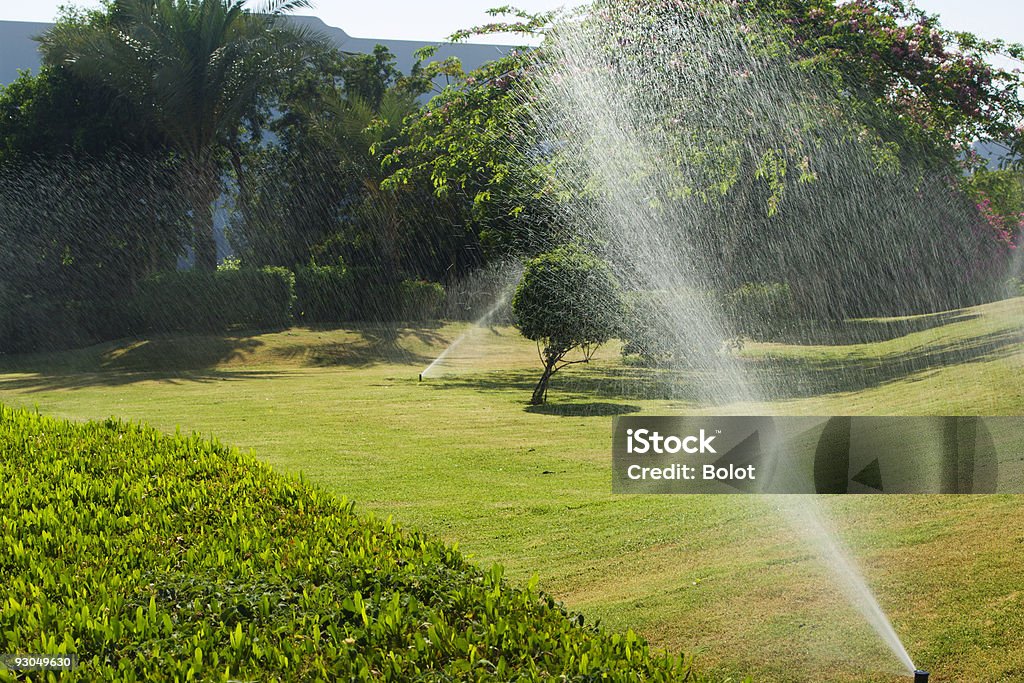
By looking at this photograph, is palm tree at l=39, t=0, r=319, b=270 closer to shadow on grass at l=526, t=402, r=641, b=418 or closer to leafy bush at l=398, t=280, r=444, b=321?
leafy bush at l=398, t=280, r=444, b=321

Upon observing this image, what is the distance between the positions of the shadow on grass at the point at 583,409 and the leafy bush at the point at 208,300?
1210cm

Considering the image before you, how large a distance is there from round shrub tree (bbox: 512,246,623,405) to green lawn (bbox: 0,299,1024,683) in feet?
2.78

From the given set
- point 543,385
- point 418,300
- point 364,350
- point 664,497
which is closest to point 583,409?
point 543,385

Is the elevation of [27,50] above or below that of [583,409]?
above

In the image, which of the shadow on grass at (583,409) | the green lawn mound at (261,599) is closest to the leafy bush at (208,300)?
the shadow on grass at (583,409)

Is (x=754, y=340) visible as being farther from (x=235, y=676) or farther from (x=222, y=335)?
(x=235, y=676)

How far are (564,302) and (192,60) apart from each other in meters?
14.1

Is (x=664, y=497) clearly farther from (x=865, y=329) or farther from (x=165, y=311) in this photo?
(x=165, y=311)

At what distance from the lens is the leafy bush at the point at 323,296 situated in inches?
974

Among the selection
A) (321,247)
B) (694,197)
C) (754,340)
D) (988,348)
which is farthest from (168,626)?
(321,247)

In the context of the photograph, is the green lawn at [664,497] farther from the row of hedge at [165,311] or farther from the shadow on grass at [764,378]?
the row of hedge at [165,311]

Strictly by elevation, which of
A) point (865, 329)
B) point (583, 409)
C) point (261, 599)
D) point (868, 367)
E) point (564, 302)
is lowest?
point (583, 409)

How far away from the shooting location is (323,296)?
24797mm

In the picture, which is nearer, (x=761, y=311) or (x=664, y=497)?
(x=664, y=497)
